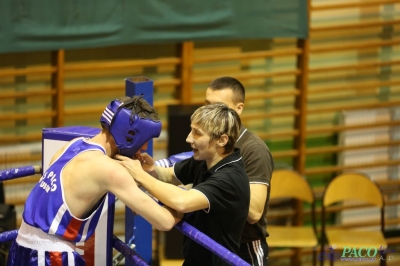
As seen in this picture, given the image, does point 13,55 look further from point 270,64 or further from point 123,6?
point 270,64

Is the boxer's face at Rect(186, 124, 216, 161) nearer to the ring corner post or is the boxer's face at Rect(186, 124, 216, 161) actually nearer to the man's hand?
the man's hand

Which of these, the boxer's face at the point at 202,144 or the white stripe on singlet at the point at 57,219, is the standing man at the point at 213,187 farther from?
the white stripe on singlet at the point at 57,219

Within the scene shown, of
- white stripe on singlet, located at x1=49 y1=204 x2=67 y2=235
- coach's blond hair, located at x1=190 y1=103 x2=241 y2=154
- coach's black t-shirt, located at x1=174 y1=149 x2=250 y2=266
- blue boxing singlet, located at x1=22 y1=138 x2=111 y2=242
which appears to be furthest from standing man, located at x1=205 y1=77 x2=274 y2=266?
white stripe on singlet, located at x1=49 y1=204 x2=67 y2=235

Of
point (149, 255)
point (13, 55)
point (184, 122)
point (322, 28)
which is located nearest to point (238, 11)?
point (322, 28)

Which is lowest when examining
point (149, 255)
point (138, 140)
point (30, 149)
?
point (149, 255)

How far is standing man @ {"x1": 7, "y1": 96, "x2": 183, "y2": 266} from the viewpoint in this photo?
3004 millimetres

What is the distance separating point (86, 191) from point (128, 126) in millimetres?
337

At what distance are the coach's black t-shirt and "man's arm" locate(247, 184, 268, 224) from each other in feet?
0.92

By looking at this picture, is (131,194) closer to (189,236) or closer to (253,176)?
(189,236)

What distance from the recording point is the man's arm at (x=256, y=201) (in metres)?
3.51

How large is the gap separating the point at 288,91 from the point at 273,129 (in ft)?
1.41

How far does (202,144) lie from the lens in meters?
3.20

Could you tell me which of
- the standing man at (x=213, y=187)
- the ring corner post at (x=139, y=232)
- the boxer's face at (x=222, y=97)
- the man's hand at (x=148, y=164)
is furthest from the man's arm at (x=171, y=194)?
the ring corner post at (x=139, y=232)

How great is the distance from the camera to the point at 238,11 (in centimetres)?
638
